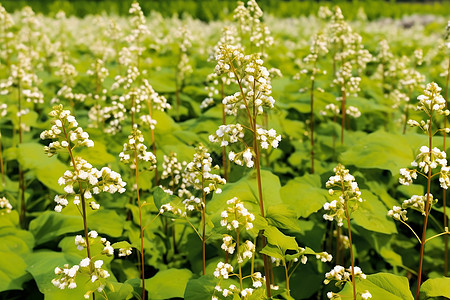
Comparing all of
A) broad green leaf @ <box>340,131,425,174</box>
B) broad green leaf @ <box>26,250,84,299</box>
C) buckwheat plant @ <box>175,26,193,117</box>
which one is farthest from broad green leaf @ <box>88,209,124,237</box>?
buckwheat plant @ <box>175,26,193,117</box>

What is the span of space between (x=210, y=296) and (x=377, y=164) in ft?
6.31

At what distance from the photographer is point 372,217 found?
3.49 m

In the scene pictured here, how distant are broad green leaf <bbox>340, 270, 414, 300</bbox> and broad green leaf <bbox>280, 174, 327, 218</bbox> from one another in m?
0.70

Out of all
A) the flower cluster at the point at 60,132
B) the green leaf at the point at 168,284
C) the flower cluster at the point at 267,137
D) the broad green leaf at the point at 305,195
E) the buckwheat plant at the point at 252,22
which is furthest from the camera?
the buckwheat plant at the point at 252,22

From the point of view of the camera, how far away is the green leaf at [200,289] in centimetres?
262

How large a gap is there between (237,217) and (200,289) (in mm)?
501

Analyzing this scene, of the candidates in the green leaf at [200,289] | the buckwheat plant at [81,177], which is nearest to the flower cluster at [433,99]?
the green leaf at [200,289]

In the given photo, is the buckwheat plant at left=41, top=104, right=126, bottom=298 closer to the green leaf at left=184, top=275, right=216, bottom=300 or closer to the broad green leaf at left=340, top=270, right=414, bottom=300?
the green leaf at left=184, top=275, right=216, bottom=300

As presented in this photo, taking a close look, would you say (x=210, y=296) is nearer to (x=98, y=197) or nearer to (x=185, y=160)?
(x=185, y=160)

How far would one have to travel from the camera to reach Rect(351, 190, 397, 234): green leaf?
342 centimetres

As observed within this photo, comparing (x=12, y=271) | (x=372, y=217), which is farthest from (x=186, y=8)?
(x=12, y=271)

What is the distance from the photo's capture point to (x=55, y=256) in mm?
3311

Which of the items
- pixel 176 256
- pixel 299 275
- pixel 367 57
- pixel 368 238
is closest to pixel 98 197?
pixel 176 256

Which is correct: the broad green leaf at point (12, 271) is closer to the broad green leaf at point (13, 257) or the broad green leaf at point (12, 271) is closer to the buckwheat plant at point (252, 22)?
the broad green leaf at point (13, 257)
